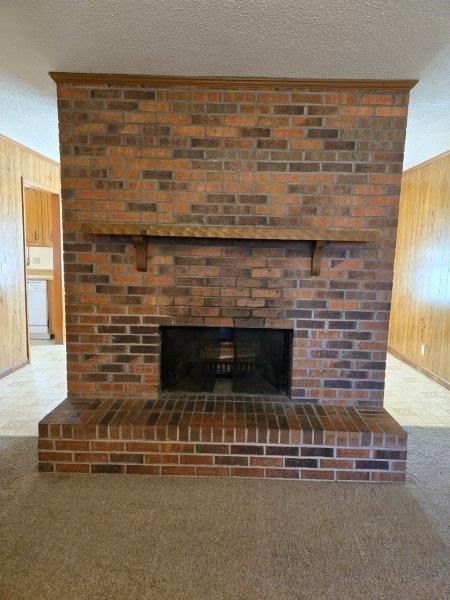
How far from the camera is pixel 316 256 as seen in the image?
2.23 m

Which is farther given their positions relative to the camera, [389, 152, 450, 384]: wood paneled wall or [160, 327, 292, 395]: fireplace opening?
[389, 152, 450, 384]: wood paneled wall

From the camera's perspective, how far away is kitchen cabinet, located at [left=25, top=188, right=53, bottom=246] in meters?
5.35

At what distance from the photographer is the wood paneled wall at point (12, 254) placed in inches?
149

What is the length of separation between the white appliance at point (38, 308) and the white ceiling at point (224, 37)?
3.52 m

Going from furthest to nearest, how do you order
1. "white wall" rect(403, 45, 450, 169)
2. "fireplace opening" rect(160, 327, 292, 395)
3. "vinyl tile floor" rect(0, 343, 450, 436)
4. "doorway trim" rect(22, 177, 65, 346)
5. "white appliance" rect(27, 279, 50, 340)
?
"white appliance" rect(27, 279, 50, 340), "doorway trim" rect(22, 177, 65, 346), "vinyl tile floor" rect(0, 343, 450, 436), "fireplace opening" rect(160, 327, 292, 395), "white wall" rect(403, 45, 450, 169)

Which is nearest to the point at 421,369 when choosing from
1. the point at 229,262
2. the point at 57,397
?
the point at 229,262

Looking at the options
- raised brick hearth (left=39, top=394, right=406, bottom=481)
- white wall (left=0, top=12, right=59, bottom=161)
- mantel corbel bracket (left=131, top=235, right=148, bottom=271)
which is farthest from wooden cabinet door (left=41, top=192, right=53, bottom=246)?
raised brick hearth (left=39, top=394, right=406, bottom=481)

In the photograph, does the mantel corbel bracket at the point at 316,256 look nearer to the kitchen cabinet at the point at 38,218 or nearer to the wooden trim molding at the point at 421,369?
the wooden trim molding at the point at 421,369

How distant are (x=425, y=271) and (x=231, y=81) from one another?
301 centimetres

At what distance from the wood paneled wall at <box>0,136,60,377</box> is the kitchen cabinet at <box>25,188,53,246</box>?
3.77 feet

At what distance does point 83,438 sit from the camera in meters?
2.07

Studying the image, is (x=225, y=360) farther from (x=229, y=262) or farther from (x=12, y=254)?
(x=12, y=254)

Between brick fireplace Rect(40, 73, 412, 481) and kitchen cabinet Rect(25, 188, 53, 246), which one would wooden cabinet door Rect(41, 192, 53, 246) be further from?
brick fireplace Rect(40, 73, 412, 481)

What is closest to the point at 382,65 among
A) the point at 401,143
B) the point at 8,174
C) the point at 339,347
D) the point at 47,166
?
the point at 401,143
